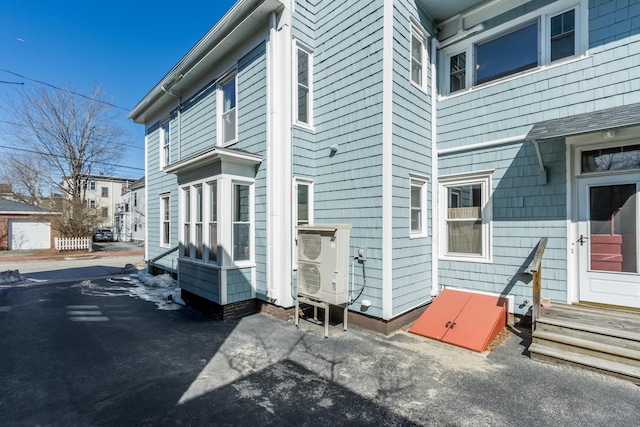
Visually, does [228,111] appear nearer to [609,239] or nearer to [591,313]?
[609,239]

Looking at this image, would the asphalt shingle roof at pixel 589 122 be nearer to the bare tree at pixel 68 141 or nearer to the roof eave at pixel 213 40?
the roof eave at pixel 213 40

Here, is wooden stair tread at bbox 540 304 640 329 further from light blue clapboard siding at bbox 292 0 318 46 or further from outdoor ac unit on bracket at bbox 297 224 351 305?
light blue clapboard siding at bbox 292 0 318 46

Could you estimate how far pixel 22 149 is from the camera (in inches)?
760

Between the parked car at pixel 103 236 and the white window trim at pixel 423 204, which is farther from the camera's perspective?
the parked car at pixel 103 236

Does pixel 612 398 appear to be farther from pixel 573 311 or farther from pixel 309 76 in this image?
pixel 309 76

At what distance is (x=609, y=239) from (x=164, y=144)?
1151cm

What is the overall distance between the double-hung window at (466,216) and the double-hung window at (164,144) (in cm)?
873

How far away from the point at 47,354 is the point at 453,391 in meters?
5.26

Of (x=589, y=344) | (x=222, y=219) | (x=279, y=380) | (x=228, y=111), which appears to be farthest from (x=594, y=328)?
(x=228, y=111)

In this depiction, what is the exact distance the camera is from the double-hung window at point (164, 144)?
9.89 meters

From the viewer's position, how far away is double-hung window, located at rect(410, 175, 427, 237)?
5.57 m

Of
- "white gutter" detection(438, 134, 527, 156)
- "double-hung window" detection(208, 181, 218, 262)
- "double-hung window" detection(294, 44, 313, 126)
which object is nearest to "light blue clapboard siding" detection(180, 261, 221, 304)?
"double-hung window" detection(208, 181, 218, 262)

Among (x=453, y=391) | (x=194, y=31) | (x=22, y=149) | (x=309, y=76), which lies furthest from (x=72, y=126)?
(x=453, y=391)

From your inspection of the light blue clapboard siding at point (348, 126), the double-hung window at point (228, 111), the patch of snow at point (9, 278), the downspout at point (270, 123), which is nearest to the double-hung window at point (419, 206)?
the light blue clapboard siding at point (348, 126)
